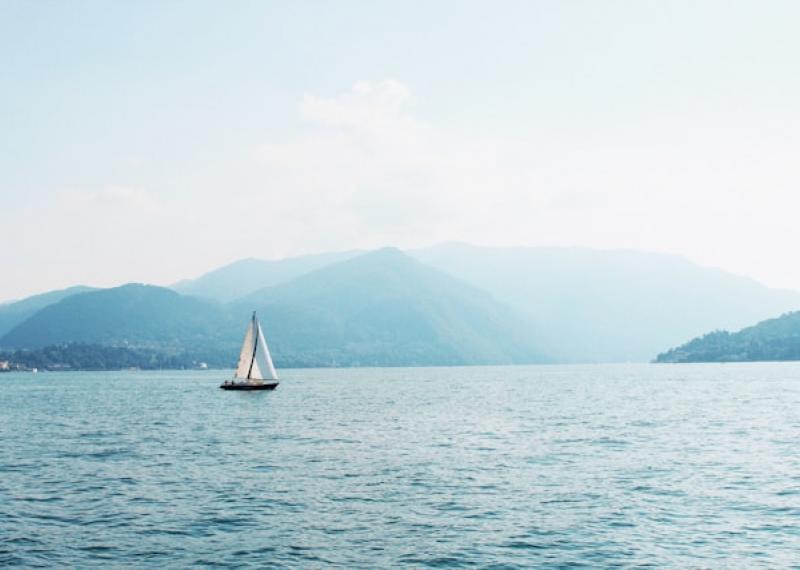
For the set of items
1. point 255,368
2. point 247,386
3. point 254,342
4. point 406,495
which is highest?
point 254,342

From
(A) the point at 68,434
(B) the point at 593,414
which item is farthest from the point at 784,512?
(A) the point at 68,434

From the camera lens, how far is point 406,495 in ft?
147

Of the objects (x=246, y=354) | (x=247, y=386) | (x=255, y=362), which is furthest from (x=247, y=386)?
(x=246, y=354)

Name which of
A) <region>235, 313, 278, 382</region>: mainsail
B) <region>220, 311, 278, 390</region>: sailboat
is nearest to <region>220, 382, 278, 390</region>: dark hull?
<region>220, 311, 278, 390</region>: sailboat

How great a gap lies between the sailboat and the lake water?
73928 millimetres

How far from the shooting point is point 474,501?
4312cm

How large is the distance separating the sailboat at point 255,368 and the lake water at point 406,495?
243 feet

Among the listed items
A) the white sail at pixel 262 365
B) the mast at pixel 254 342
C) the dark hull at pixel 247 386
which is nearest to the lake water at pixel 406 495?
the mast at pixel 254 342

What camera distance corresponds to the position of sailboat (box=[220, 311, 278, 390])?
16562 centimetres

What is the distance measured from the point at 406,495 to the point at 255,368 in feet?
435

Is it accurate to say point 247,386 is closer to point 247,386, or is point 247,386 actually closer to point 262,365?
point 247,386

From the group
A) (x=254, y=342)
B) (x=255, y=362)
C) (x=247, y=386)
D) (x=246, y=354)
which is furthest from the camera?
(x=255, y=362)

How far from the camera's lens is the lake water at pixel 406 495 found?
32.8 meters

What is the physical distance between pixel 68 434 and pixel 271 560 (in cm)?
6244
